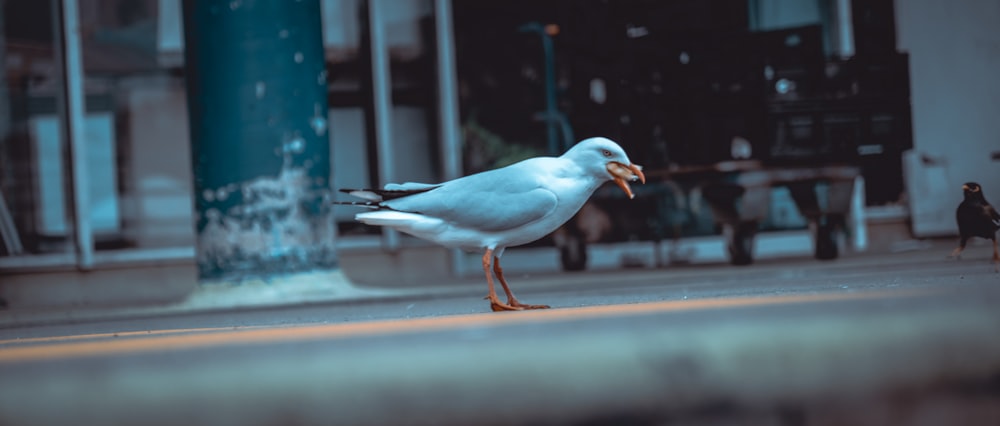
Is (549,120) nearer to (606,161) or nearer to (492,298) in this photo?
(606,161)

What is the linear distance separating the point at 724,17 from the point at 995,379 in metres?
6.83

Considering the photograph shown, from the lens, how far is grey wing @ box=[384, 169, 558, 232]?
248 centimetres

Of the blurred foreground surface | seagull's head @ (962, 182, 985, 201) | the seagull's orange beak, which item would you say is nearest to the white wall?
seagull's head @ (962, 182, 985, 201)

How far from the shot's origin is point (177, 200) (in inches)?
270

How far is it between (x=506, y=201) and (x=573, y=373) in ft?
6.55

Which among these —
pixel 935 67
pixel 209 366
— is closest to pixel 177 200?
pixel 935 67

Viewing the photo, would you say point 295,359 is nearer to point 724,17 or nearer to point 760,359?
point 760,359

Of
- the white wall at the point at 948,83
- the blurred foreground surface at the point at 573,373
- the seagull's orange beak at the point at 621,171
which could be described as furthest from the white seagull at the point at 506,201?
the white wall at the point at 948,83

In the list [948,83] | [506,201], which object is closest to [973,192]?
[506,201]

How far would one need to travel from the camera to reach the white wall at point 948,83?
6.89 metres

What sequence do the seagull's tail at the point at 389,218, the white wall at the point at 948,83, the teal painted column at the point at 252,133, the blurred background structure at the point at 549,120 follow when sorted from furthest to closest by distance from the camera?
the white wall at the point at 948,83 < the blurred background structure at the point at 549,120 < the teal painted column at the point at 252,133 < the seagull's tail at the point at 389,218

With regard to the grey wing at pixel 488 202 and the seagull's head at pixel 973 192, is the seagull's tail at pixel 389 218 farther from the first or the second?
the seagull's head at pixel 973 192

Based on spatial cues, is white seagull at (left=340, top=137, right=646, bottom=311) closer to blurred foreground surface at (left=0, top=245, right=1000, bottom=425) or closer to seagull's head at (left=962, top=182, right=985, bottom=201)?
seagull's head at (left=962, top=182, right=985, bottom=201)

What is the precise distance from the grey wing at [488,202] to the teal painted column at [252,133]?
1940 mm
